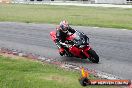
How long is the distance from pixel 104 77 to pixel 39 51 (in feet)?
19.6

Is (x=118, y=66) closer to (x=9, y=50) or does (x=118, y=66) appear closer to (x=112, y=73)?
(x=112, y=73)

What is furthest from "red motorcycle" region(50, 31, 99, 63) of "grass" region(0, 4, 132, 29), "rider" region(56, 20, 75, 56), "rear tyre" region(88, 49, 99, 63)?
"grass" region(0, 4, 132, 29)

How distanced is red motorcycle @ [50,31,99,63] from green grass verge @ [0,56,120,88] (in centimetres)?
170

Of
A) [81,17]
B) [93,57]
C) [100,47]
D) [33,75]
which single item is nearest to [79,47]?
[93,57]

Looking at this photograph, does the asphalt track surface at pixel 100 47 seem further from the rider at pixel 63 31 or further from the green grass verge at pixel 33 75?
the green grass verge at pixel 33 75

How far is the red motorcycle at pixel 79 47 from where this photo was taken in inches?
569

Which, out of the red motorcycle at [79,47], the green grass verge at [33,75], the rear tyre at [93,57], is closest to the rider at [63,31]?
the red motorcycle at [79,47]

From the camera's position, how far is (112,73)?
12.6m

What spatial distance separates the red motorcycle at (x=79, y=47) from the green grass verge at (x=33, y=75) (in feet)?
5.58

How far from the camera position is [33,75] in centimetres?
1155

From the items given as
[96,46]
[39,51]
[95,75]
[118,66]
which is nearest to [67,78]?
[95,75]

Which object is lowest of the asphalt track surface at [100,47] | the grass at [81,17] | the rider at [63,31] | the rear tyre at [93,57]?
the grass at [81,17]

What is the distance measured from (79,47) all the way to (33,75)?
3465 millimetres

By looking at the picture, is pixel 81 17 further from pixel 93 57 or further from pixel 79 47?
pixel 93 57
